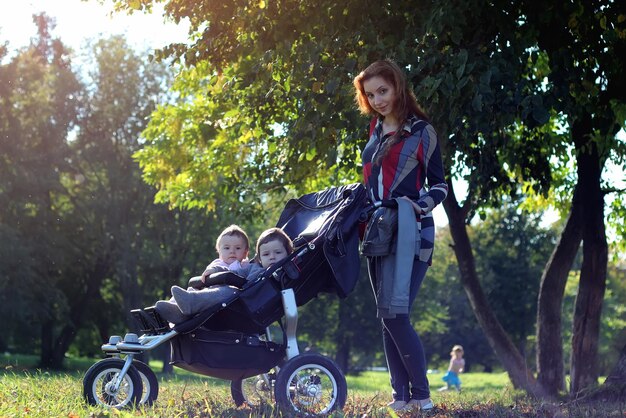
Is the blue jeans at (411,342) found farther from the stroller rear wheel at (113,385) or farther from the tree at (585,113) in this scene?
the tree at (585,113)

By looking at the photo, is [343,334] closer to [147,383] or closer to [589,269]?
[589,269]

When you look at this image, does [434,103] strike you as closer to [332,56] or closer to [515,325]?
[332,56]

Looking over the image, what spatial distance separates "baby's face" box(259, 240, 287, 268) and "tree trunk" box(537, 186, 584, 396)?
24.1 feet

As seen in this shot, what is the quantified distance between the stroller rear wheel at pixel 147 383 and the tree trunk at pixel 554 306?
7.93 m

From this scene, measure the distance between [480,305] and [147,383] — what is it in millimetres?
9391

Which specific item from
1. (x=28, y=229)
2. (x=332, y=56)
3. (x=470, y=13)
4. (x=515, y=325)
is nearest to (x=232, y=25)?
(x=332, y=56)

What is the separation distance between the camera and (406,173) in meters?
6.06

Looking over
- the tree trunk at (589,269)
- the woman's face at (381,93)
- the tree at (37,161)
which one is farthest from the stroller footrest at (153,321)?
the tree at (37,161)

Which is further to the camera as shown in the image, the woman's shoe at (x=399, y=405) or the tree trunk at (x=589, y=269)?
the tree trunk at (x=589, y=269)

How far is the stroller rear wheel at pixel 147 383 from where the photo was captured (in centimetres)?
643

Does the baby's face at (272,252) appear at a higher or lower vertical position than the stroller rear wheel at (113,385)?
higher

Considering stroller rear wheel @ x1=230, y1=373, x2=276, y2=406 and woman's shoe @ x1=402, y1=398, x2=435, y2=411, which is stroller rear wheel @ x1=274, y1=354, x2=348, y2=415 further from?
stroller rear wheel @ x1=230, y1=373, x2=276, y2=406

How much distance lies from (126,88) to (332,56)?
910 inches

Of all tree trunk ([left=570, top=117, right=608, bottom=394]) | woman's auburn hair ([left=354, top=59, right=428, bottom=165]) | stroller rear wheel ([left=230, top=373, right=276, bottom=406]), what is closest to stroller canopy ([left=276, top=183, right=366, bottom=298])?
woman's auburn hair ([left=354, top=59, right=428, bottom=165])
